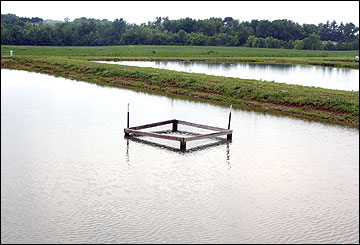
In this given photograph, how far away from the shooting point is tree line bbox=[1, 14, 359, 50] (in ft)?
428

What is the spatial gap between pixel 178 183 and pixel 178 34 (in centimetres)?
15474

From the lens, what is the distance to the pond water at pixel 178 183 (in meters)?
14.7

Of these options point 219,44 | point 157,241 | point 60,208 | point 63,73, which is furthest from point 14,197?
point 219,44

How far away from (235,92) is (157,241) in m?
28.4

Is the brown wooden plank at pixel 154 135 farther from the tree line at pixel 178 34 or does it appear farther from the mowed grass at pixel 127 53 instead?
the tree line at pixel 178 34

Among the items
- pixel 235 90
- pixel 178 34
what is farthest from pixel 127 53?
pixel 178 34

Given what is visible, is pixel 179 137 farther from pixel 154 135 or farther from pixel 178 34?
pixel 178 34

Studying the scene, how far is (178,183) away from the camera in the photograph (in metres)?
18.9

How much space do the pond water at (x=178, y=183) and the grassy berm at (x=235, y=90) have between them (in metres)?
3.71

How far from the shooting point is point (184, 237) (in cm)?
1428

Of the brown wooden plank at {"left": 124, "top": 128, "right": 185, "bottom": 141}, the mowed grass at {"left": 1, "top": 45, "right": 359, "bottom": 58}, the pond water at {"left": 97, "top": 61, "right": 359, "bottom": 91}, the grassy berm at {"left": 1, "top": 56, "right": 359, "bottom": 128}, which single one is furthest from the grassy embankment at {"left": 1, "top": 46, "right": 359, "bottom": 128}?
the mowed grass at {"left": 1, "top": 45, "right": 359, "bottom": 58}

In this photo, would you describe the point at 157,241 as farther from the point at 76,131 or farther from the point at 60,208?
the point at 76,131

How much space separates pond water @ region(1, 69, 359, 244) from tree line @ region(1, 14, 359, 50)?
315 ft

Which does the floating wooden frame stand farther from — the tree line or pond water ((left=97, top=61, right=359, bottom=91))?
the tree line
